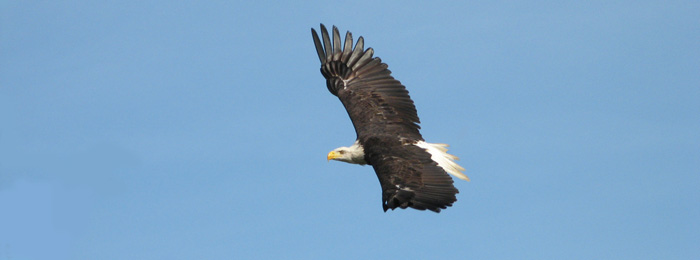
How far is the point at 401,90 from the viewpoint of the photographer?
842 inches

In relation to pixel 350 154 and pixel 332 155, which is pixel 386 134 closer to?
pixel 350 154

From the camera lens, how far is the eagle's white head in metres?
20.1

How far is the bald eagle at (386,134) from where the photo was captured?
18.2 metres

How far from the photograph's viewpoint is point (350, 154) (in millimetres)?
20219

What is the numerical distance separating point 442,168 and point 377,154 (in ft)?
4.47

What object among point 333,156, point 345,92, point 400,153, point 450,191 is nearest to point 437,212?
point 450,191

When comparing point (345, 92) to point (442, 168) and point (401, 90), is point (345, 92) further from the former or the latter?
point (442, 168)

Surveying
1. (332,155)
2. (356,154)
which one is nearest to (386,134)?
(356,154)

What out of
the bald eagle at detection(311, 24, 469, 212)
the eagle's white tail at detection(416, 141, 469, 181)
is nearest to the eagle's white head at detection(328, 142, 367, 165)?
the bald eagle at detection(311, 24, 469, 212)

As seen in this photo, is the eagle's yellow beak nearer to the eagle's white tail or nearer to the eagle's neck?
the eagle's neck

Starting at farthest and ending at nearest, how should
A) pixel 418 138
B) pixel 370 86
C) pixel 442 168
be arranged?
pixel 370 86 → pixel 418 138 → pixel 442 168

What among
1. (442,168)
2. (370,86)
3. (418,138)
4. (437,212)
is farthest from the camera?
(370,86)

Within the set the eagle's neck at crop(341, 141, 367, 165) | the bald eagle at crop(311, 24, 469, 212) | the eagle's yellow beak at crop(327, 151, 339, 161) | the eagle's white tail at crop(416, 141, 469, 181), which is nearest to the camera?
the bald eagle at crop(311, 24, 469, 212)

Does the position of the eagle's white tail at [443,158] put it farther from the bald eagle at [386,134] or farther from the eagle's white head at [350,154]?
the eagle's white head at [350,154]
